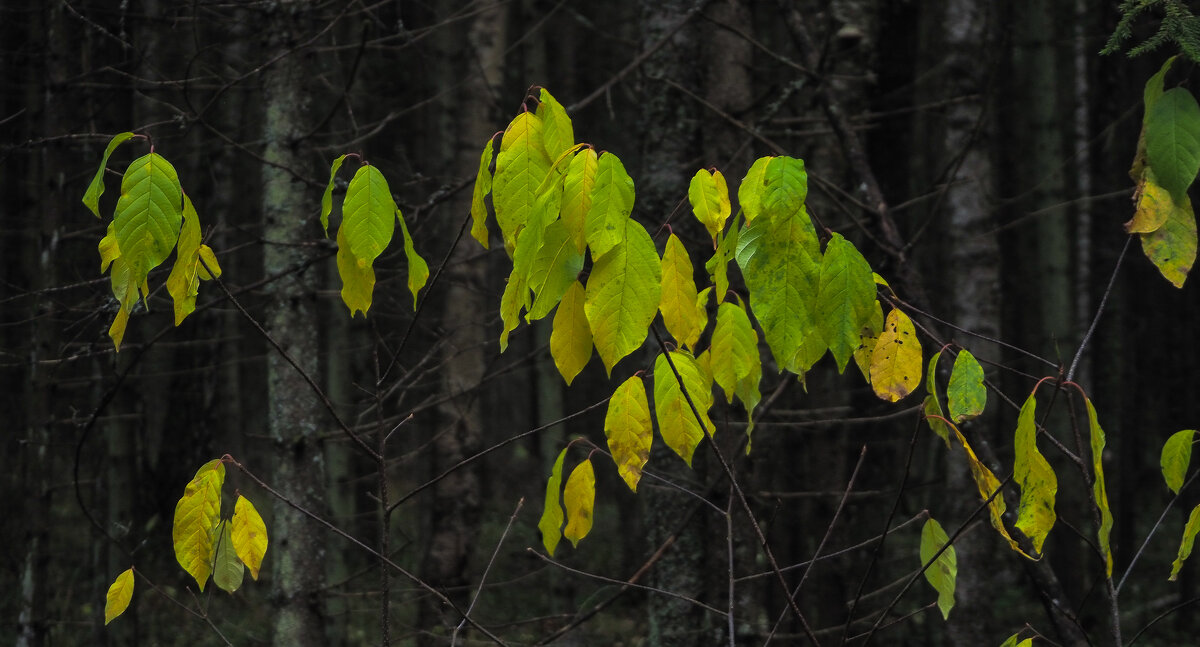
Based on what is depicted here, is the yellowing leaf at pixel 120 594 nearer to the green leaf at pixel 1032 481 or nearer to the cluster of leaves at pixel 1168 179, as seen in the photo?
the green leaf at pixel 1032 481

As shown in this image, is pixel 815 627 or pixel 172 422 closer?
pixel 815 627

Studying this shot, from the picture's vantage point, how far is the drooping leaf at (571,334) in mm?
1305

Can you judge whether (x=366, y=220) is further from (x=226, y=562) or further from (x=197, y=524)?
(x=226, y=562)

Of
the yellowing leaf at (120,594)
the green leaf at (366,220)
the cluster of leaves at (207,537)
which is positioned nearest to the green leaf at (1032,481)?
the green leaf at (366,220)

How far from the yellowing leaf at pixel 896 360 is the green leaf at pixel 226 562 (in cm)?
134

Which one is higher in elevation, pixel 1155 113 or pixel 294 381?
pixel 1155 113

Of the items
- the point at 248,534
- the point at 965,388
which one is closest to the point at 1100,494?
the point at 965,388

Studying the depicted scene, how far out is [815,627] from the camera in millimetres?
4402

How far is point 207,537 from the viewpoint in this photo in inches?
63.2

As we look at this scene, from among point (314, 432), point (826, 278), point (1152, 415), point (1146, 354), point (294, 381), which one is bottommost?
point (1152, 415)

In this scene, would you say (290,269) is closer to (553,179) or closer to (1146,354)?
(553,179)

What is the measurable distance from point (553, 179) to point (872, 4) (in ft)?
14.2

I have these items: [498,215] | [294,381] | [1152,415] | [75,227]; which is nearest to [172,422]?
[75,227]

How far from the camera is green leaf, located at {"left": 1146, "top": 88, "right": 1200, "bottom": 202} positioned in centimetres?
138
